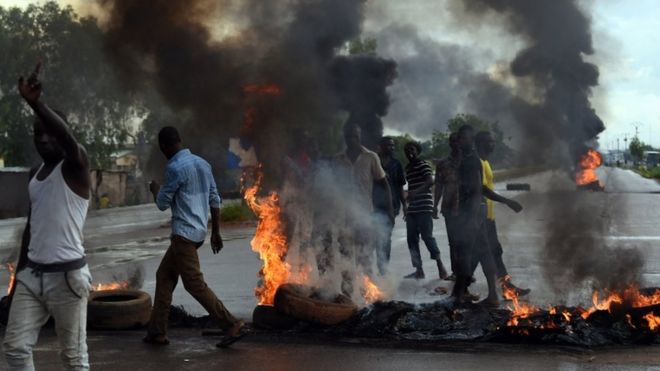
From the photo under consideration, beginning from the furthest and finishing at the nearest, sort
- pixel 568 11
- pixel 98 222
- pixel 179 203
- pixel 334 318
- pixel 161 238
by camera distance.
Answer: pixel 98 222, pixel 161 238, pixel 568 11, pixel 334 318, pixel 179 203

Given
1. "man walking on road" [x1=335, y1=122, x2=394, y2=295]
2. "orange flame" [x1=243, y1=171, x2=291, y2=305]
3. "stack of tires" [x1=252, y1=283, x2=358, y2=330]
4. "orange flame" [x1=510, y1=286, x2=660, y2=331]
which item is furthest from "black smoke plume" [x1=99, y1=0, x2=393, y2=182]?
"orange flame" [x1=510, y1=286, x2=660, y2=331]

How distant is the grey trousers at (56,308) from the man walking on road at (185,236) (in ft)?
7.25

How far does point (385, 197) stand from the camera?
922 centimetres

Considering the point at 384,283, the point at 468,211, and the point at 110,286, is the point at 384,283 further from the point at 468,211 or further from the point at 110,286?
the point at 110,286

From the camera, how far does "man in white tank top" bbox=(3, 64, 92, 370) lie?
12.3 ft

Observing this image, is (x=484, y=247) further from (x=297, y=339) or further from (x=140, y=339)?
(x=140, y=339)

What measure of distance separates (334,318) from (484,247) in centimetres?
213

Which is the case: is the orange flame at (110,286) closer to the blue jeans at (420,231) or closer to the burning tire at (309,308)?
the burning tire at (309,308)

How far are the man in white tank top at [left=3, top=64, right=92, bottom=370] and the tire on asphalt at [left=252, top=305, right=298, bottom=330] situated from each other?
2850 mm

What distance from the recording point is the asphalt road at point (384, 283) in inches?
219

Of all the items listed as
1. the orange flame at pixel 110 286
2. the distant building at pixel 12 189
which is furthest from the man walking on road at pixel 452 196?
the distant building at pixel 12 189

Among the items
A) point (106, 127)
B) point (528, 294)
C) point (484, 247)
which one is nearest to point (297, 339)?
point (484, 247)

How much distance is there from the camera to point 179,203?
20.0 feet

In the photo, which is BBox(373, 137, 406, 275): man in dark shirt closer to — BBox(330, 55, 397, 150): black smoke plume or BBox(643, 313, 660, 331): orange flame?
BBox(330, 55, 397, 150): black smoke plume
